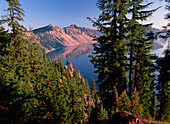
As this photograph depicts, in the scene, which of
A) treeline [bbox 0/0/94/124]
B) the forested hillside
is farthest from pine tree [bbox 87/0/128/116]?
treeline [bbox 0/0/94/124]

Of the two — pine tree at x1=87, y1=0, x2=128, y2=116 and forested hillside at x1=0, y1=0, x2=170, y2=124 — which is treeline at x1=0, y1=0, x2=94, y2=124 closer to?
forested hillside at x1=0, y1=0, x2=170, y2=124

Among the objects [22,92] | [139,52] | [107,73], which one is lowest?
[22,92]

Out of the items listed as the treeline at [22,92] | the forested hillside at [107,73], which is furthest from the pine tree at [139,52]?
the treeline at [22,92]

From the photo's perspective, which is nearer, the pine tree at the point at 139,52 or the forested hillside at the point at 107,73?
the forested hillside at the point at 107,73

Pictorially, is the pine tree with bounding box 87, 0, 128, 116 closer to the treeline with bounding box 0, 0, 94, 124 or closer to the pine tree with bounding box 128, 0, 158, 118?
the pine tree with bounding box 128, 0, 158, 118

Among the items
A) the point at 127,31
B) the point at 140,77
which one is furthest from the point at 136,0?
the point at 140,77

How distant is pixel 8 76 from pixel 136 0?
15.6 m

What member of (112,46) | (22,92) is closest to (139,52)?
(112,46)

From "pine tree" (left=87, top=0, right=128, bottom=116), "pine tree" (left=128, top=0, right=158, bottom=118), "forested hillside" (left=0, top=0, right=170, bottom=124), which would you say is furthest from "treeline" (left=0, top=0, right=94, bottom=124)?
"pine tree" (left=128, top=0, right=158, bottom=118)

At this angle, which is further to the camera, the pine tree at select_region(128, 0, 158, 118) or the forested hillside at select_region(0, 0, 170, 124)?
the pine tree at select_region(128, 0, 158, 118)

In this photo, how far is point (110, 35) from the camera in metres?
10.1

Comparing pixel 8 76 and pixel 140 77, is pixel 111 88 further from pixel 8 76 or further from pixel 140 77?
pixel 8 76

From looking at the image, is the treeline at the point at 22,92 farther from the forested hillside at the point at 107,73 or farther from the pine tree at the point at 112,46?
the pine tree at the point at 112,46

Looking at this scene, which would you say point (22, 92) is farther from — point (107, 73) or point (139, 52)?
point (139, 52)
